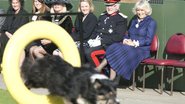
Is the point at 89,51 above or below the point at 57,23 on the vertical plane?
below

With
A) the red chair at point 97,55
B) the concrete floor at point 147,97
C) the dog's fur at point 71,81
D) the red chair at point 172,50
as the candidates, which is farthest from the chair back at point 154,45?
the dog's fur at point 71,81

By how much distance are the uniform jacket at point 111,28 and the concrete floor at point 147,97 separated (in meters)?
0.93

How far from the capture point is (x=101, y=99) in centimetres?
550

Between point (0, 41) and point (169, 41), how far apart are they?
336 centimetres

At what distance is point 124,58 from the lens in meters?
8.80

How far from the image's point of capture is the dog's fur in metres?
5.52

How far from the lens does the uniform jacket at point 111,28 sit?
9.14m

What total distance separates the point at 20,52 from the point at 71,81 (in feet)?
4.17

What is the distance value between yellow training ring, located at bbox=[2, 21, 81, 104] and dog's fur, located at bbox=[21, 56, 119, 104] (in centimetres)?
23

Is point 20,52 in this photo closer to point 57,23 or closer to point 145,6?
→ point 57,23

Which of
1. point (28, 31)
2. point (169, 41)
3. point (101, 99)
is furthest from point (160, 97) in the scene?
point (101, 99)

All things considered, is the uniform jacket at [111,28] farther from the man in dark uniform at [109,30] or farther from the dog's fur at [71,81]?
the dog's fur at [71,81]

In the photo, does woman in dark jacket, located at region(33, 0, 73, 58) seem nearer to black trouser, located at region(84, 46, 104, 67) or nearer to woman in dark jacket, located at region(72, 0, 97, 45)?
woman in dark jacket, located at region(72, 0, 97, 45)

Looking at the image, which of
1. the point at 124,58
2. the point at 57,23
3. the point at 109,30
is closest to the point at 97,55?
the point at 109,30
